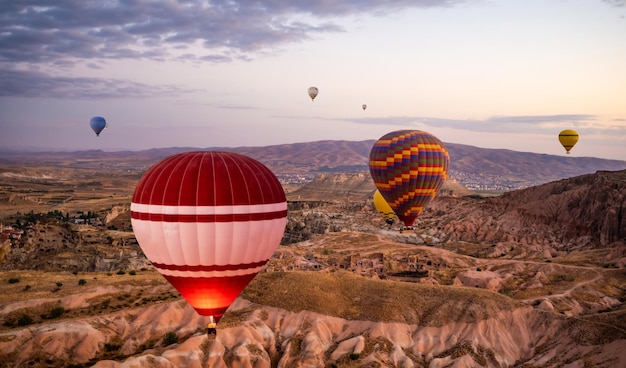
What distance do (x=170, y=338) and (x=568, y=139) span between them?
95.4 metres

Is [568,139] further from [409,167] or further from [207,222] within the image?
[207,222]

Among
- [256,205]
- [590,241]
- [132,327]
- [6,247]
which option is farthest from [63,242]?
[590,241]

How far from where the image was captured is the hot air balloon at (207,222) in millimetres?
27625

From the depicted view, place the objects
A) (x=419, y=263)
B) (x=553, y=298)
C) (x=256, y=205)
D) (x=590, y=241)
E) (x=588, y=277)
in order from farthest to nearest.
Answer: (x=590, y=241)
(x=419, y=263)
(x=588, y=277)
(x=553, y=298)
(x=256, y=205)

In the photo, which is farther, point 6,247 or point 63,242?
point 63,242

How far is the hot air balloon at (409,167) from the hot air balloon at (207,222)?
136ft

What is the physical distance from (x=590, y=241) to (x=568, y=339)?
50.6 m

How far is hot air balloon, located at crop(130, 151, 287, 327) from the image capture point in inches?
1088

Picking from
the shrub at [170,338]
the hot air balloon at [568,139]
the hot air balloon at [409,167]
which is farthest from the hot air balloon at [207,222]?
the hot air balloon at [568,139]

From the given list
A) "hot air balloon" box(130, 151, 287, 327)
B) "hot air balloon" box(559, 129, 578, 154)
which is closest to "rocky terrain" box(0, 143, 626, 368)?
"hot air balloon" box(130, 151, 287, 327)

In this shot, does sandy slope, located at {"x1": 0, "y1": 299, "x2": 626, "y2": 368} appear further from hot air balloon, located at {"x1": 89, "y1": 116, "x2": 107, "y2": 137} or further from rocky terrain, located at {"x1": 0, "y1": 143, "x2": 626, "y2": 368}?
hot air balloon, located at {"x1": 89, "y1": 116, "x2": 107, "y2": 137}

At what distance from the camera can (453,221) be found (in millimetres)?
106125

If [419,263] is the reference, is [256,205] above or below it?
above

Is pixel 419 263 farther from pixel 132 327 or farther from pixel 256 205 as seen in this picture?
pixel 256 205
